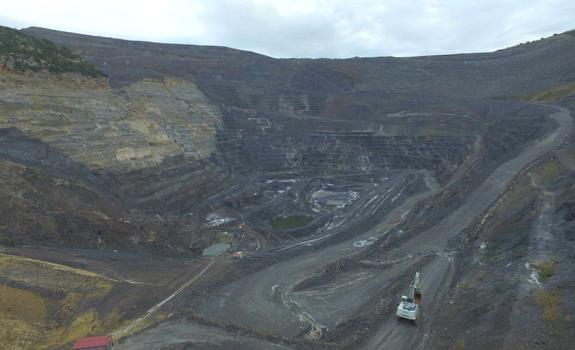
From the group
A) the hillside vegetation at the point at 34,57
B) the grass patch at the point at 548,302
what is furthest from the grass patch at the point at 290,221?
the hillside vegetation at the point at 34,57

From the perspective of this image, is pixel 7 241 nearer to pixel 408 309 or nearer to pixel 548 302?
pixel 408 309

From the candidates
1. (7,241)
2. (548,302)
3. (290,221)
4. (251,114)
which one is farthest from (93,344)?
(251,114)

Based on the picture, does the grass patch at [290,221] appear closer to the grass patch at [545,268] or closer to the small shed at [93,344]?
the grass patch at [545,268]

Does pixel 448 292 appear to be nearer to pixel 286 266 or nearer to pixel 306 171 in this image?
pixel 286 266

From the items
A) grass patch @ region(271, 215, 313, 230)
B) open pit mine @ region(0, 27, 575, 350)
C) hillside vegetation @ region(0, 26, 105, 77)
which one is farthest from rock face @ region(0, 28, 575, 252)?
grass patch @ region(271, 215, 313, 230)

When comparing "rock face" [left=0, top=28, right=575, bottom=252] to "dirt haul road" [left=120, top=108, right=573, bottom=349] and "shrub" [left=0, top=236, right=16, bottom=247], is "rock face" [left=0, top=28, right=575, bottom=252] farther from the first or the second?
"dirt haul road" [left=120, top=108, right=573, bottom=349]

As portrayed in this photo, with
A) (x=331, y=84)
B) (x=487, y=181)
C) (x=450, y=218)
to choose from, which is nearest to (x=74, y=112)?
(x=450, y=218)
